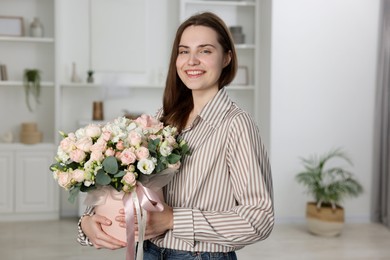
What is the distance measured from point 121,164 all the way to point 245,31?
4816 mm

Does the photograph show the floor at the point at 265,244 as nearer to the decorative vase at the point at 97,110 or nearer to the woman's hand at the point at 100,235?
the decorative vase at the point at 97,110

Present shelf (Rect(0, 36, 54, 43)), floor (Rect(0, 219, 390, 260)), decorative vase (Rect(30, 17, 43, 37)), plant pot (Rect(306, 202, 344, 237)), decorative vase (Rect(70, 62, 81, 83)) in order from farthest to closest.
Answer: decorative vase (Rect(70, 62, 81, 83)) → decorative vase (Rect(30, 17, 43, 37)) → shelf (Rect(0, 36, 54, 43)) → plant pot (Rect(306, 202, 344, 237)) → floor (Rect(0, 219, 390, 260))

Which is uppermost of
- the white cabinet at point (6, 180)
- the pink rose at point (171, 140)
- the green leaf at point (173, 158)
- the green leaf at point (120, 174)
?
the pink rose at point (171, 140)

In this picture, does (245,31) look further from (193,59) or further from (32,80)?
(193,59)

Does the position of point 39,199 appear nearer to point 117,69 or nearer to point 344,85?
point 117,69

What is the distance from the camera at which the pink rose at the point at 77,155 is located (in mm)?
1385

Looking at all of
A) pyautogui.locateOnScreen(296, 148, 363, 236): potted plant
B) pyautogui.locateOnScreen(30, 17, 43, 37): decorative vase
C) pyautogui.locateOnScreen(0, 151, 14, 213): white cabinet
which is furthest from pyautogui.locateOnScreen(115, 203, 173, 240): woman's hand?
pyautogui.locateOnScreen(30, 17, 43, 37): decorative vase

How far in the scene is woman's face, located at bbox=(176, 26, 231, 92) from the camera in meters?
1.50

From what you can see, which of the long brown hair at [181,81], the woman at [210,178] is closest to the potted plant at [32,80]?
the long brown hair at [181,81]

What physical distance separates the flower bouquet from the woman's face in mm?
173

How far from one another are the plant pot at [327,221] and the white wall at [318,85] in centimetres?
52

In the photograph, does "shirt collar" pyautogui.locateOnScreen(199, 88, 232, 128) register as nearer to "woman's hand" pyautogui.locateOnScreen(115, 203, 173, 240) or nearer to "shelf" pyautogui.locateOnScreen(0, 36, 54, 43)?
"woman's hand" pyautogui.locateOnScreen(115, 203, 173, 240)

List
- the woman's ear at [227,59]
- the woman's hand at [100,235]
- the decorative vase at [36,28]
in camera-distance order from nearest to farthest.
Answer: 1. the woman's hand at [100,235]
2. the woman's ear at [227,59]
3. the decorative vase at [36,28]

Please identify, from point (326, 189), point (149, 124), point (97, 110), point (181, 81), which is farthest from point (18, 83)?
point (149, 124)
